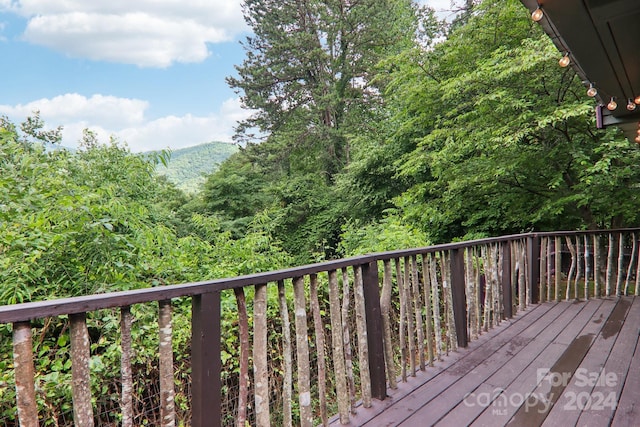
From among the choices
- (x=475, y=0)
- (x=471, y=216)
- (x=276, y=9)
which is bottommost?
(x=471, y=216)

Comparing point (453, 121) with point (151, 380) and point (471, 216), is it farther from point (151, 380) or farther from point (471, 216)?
point (151, 380)

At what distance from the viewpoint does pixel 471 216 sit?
24.5 feet

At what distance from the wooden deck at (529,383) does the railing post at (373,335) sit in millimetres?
90

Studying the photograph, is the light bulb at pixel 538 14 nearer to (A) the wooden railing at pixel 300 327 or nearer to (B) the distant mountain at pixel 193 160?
(A) the wooden railing at pixel 300 327

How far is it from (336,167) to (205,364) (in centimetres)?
1322

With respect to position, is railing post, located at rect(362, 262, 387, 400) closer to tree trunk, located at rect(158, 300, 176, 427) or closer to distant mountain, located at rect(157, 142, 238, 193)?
tree trunk, located at rect(158, 300, 176, 427)

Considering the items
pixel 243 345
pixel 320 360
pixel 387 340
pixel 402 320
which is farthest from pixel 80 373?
pixel 402 320

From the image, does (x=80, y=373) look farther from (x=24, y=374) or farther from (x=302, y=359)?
(x=302, y=359)

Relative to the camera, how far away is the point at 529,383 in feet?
7.25

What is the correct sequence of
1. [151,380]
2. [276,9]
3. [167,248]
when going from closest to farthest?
[151,380], [167,248], [276,9]

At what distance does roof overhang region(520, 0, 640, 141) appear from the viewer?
70.7 inches

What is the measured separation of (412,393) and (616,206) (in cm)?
554

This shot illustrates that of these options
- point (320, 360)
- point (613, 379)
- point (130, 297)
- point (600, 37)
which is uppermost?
point (600, 37)

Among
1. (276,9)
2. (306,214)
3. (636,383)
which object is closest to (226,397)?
(636,383)
